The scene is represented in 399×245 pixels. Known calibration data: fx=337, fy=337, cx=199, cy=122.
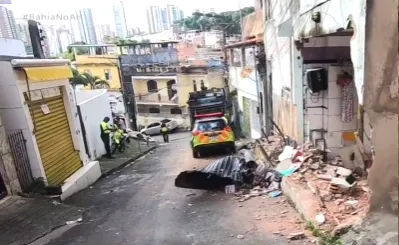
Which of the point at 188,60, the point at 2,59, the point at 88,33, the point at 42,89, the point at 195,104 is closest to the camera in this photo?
the point at 2,59

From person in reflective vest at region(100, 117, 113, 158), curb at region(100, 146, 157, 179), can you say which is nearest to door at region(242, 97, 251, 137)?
curb at region(100, 146, 157, 179)

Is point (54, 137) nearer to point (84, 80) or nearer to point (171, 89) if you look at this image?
point (84, 80)

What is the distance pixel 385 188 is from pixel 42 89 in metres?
8.31

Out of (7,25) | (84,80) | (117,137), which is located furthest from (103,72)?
(7,25)

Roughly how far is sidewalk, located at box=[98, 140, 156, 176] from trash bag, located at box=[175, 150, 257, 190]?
4260mm

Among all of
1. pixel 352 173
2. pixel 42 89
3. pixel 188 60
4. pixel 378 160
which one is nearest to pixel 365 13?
pixel 378 160

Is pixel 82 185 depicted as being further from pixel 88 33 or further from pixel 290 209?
pixel 88 33

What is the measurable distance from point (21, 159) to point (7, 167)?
0.55m

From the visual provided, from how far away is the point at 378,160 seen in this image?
3.86 m

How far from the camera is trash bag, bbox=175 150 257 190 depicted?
7.94m

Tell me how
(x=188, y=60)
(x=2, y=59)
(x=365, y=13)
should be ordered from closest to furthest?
(x=365, y=13)
(x=2, y=59)
(x=188, y=60)

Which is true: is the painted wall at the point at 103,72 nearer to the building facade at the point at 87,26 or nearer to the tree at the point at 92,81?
the tree at the point at 92,81

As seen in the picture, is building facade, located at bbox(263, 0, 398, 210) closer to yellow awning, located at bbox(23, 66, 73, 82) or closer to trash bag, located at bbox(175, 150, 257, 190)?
trash bag, located at bbox(175, 150, 257, 190)

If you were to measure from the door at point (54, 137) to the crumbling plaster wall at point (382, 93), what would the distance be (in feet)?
24.5
